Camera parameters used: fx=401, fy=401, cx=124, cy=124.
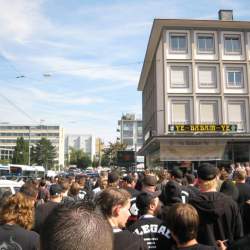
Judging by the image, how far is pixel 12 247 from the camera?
147 inches

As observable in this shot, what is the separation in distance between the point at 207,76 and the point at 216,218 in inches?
1345

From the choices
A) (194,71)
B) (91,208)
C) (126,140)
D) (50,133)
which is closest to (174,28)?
(194,71)

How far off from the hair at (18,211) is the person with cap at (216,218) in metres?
1.93

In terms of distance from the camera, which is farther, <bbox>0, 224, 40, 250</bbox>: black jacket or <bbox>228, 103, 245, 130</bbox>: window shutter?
<bbox>228, 103, 245, 130</bbox>: window shutter

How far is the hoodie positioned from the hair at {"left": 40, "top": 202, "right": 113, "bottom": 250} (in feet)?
11.4

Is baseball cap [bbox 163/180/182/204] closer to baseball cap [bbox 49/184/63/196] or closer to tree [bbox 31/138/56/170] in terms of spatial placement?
baseball cap [bbox 49/184/63/196]

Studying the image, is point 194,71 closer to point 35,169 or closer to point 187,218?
point 35,169

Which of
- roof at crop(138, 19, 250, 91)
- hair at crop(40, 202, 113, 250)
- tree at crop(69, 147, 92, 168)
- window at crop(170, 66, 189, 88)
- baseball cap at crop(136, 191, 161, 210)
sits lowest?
baseball cap at crop(136, 191, 161, 210)

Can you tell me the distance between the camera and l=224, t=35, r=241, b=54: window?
3828 centimetres

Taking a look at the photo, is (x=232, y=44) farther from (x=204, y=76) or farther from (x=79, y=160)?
(x=79, y=160)

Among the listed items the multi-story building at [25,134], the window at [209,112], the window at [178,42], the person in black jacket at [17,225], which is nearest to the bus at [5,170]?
the window at [209,112]

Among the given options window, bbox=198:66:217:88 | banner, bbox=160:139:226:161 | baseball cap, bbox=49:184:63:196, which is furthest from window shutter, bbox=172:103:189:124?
baseball cap, bbox=49:184:63:196

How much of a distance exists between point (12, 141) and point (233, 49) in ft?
424

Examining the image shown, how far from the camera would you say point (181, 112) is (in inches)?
1464
